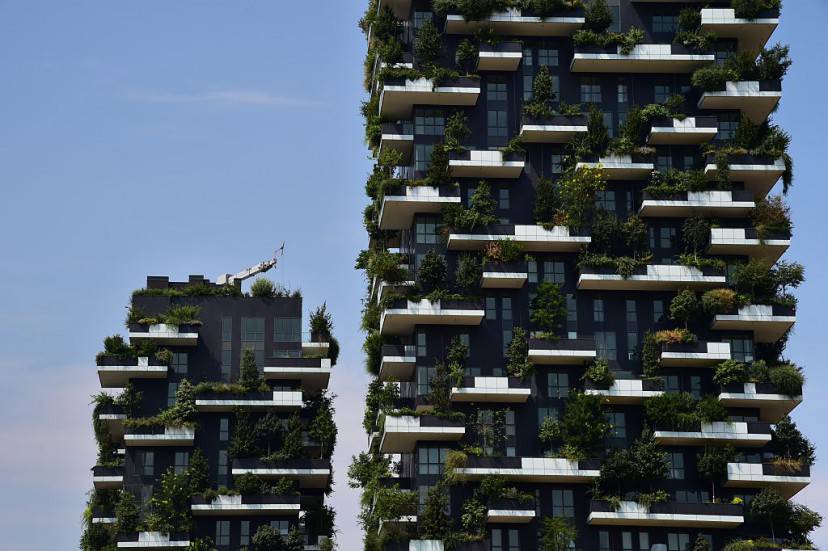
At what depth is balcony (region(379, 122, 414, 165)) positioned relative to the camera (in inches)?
5655

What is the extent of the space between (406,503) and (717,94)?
34.9m

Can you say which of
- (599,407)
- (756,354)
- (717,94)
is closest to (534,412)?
(599,407)

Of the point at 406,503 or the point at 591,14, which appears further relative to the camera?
the point at 591,14

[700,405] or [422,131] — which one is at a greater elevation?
[422,131]

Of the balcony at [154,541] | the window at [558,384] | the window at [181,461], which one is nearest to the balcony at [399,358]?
the window at [558,384]

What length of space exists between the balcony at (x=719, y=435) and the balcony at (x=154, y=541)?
1334 inches

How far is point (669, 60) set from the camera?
473 ft

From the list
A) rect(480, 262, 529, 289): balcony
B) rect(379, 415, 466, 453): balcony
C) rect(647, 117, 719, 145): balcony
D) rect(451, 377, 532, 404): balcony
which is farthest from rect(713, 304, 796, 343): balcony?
rect(379, 415, 466, 453): balcony

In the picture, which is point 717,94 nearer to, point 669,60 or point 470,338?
point 669,60

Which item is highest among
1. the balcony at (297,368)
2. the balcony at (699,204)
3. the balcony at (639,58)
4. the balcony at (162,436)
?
the balcony at (639,58)

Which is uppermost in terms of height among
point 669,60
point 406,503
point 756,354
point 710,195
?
point 669,60

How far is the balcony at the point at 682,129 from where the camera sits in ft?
468

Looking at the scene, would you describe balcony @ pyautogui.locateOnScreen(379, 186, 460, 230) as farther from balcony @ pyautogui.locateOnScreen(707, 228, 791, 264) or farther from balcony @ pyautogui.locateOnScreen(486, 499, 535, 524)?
balcony @ pyautogui.locateOnScreen(486, 499, 535, 524)

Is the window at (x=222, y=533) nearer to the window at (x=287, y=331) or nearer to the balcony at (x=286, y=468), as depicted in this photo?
the balcony at (x=286, y=468)
